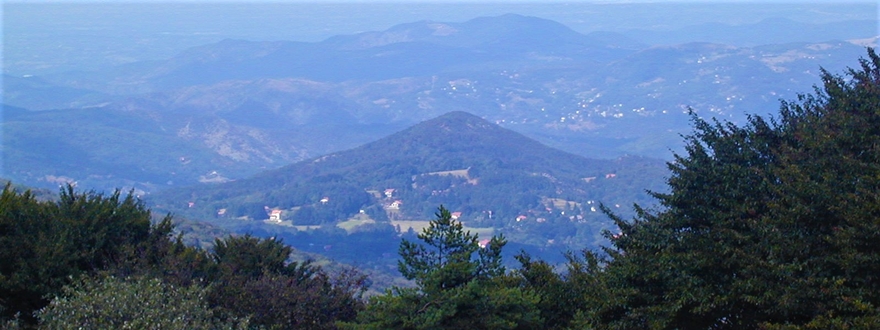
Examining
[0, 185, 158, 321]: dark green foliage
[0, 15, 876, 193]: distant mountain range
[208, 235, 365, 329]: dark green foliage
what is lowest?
[208, 235, 365, 329]: dark green foliage

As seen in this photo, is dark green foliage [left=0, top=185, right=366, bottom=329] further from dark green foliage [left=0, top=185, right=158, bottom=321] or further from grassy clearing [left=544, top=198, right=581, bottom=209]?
grassy clearing [left=544, top=198, right=581, bottom=209]

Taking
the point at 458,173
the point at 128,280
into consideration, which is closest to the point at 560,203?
the point at 458,173

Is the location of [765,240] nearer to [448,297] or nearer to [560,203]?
[448,297]

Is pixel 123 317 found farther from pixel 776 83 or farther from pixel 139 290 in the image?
pixel 776 83

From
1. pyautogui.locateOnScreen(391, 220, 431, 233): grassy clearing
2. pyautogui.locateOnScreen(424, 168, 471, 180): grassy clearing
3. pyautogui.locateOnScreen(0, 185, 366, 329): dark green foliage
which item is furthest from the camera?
pyautogui.locateOnScreen(424, 168, 471, 180): grassy clearing

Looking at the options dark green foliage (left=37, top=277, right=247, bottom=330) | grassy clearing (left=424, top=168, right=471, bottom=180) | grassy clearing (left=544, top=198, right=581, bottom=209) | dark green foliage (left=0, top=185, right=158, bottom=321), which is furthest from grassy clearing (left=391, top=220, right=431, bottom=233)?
dark green foliage (left=37, top=277, right=247, bottom=330)

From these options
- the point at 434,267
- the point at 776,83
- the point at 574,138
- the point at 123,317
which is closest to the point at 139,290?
the point at 123,317
